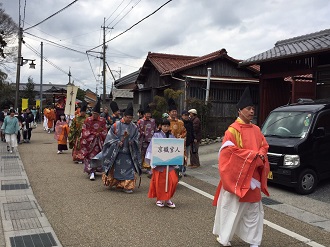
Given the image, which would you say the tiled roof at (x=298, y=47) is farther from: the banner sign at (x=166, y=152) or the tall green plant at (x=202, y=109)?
the banner sign at (x=166, y=152)

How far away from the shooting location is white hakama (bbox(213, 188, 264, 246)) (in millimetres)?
4172

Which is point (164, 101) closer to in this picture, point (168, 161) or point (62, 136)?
point (62, 136)

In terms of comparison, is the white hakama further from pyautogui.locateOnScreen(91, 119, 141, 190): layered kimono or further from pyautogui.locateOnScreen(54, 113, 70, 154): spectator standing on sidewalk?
pyautogui.locateOnScreen(54, 113, 70, 154): spectator standing on sidewalk

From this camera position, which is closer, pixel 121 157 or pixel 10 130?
pixel 121 157

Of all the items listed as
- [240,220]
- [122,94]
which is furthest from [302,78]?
[122,94]

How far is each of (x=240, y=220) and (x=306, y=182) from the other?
394cm

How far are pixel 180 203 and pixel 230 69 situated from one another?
12.7 meters

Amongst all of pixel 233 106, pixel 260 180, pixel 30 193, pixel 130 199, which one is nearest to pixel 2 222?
pixel 30 193

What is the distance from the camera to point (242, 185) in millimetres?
4141

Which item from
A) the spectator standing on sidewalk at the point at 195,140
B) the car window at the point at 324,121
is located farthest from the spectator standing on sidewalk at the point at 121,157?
the car window at the point at 324,121

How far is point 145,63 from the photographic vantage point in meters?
21.5

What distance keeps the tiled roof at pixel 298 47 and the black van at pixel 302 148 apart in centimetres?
230

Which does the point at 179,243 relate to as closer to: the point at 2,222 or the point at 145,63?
Answer: the point at 2,222

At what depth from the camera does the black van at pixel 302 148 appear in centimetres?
748
